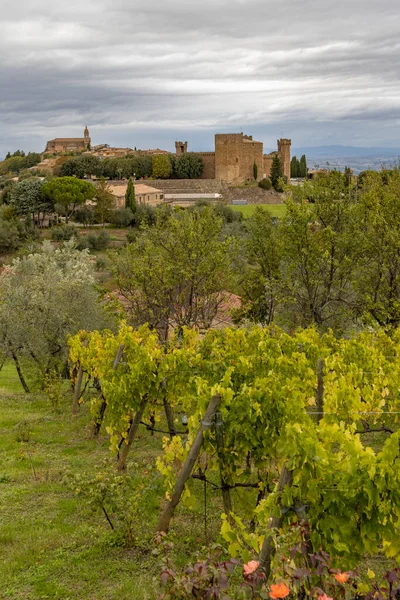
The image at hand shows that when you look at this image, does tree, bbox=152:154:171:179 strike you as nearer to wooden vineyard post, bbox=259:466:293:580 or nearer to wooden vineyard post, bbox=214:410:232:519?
wooden vineyard post, bbox=214:410:232:519

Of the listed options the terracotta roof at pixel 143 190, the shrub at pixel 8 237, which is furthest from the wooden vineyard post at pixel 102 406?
the terracotta roof at pixel 143 190

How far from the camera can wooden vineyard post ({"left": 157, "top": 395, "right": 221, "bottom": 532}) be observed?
554 centimetres

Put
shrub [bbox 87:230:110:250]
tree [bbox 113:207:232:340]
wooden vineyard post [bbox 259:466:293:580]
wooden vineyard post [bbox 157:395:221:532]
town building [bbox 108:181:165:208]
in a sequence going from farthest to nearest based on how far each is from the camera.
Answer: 1. town building [bbox 108:181:165:208]
2. shrub [bbox 87:230:110:250]
3. tree [bbox 113:207:232:340]
4. wooden vineyard post [bbox 157:395:221:532]
5. wooden vineyard post [bbox 259:466:293:580]

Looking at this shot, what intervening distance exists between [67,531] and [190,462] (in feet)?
6.06

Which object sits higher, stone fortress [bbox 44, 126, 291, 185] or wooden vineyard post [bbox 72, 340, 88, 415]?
stone fortress [bbox 44, 126, 291, 185]

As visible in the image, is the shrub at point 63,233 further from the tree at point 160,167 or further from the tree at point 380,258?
the tree at point 380,258

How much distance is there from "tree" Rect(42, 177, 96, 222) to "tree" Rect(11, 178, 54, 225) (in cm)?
61

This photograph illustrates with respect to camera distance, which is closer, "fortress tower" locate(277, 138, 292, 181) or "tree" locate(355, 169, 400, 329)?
"tree" locate(355, 169, 400, 329)

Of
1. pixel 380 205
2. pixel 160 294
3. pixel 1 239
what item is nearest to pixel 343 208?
pixel 380 205

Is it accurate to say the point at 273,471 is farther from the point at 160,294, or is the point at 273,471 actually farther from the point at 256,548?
the point at 160,294

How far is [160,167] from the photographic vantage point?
288ft

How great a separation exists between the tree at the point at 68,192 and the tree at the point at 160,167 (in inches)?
1030

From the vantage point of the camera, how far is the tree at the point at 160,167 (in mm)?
87812

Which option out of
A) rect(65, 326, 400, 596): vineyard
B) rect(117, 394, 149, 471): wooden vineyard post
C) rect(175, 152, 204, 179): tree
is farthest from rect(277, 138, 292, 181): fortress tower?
rect(117, 394, 149, 471): wooden vineyard post
